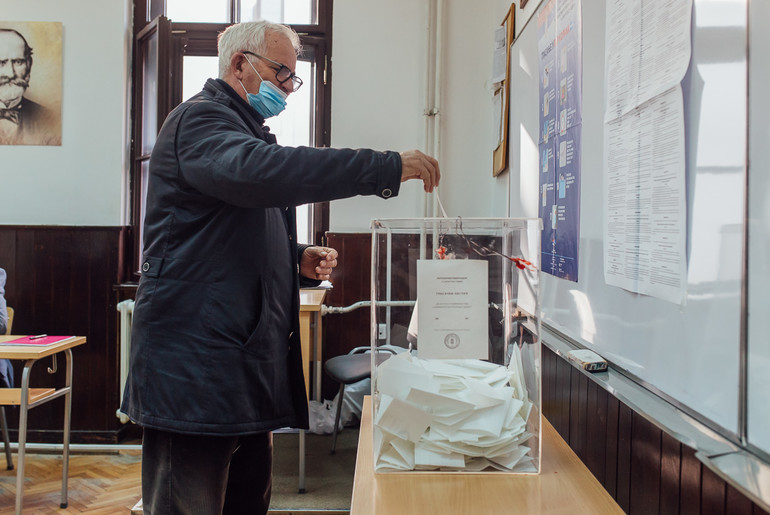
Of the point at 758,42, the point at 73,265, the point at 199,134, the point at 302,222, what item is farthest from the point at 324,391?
the point at 758,42

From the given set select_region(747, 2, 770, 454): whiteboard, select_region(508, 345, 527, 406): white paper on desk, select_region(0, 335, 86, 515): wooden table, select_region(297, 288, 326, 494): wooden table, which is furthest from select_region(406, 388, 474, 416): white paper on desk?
select_region(0, 335, 86, 515): wooden table

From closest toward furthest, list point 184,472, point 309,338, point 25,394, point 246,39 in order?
1. point 184,472
2. point 246,39
3. point 25,394
4. point 309,338

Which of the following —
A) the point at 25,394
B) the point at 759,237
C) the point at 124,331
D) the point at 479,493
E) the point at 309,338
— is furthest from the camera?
the point at 124,331

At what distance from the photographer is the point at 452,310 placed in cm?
86

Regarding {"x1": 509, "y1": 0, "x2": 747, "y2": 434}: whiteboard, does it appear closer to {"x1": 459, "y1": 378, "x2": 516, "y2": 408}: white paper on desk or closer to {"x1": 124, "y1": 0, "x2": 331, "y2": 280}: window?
{"x1": 459, "y1": 378, "x2": 516, "y2": 408}: white paper on desk

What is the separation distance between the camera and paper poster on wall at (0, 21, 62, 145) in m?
3.20

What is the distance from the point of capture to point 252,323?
114cm

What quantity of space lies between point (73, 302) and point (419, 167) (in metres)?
2.88

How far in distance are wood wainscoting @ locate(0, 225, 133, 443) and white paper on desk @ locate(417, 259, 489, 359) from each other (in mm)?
2756

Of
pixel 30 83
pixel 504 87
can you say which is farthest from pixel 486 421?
pixel 30 83

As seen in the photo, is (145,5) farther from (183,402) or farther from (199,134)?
(183,402)

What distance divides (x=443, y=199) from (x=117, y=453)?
7.44 ft

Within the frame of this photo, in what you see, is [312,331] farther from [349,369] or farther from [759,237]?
[759,237]

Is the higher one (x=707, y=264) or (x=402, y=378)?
(x=707, y=264)
